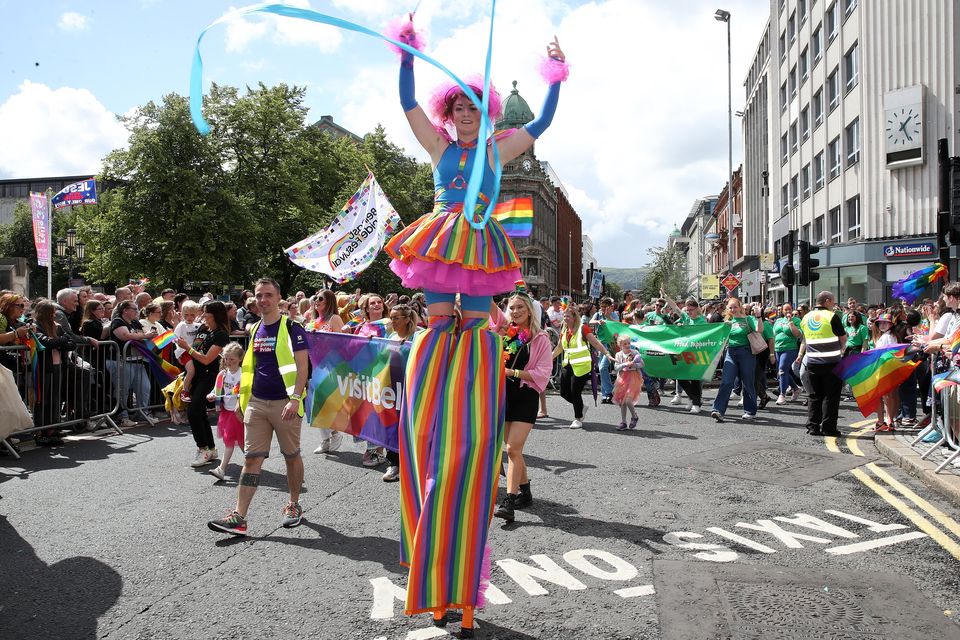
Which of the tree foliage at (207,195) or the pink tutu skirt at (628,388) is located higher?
the tree foliage at (207,195)

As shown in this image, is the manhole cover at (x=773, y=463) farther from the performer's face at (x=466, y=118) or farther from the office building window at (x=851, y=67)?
the office building window at (x=851, y=67)

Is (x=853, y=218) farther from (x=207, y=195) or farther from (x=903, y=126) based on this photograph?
(x=207, y=195)

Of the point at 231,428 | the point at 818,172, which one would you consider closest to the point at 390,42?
the point at 231,428

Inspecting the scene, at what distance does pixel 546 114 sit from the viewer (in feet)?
11.9

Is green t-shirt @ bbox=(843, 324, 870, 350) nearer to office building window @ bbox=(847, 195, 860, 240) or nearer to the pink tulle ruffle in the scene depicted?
the pink tulle ruffle

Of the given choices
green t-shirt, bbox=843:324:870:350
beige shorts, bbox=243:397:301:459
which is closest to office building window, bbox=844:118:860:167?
green t-shirt, bbox=843:324:870:350

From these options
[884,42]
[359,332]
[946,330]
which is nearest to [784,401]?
[946,330]

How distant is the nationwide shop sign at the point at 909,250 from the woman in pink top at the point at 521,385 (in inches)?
1005

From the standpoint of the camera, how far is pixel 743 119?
6091 centimetres

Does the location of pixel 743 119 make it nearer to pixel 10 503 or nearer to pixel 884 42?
pixel 884 42

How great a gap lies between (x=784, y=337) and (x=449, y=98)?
470 inches

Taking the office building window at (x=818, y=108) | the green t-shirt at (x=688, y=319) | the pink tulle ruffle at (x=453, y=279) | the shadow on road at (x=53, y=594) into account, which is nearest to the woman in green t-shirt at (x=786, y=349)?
the green t-shirt at (x=688, y=319)

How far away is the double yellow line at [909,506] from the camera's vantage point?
5145 mm

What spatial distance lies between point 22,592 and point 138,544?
91 centimetres
